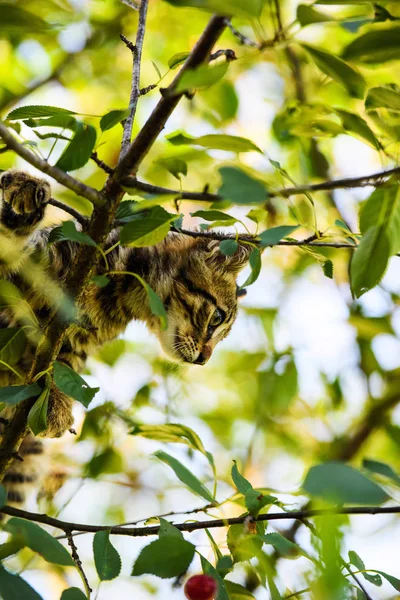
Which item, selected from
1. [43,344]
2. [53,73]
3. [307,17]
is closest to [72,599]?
[43,344]

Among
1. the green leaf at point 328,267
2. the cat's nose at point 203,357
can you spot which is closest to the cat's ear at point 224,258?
the cat's nose at point 203,357

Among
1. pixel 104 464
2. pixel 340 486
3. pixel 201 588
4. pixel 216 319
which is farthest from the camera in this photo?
pixel 216 319

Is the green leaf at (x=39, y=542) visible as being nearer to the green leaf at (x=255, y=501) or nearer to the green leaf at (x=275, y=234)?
the green leaf at (x=255, y=501)

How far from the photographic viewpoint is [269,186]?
1129 millimetres

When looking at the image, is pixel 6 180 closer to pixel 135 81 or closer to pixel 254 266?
pixel 135 81

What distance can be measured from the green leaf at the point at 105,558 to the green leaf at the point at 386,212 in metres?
0.80

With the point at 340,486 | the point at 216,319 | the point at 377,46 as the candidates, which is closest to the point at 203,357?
the point at 216,319

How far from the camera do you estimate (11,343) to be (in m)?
1.56

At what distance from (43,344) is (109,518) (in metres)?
1.89

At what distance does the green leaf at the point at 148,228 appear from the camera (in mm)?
1268

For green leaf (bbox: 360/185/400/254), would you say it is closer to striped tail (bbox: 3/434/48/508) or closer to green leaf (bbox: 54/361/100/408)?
green leaf (bbox: 54/361/100/408)

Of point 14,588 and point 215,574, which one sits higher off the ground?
point 215,574

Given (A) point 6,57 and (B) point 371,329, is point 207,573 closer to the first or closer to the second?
(B) point 371,329

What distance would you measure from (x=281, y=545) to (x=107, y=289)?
1.68 m
